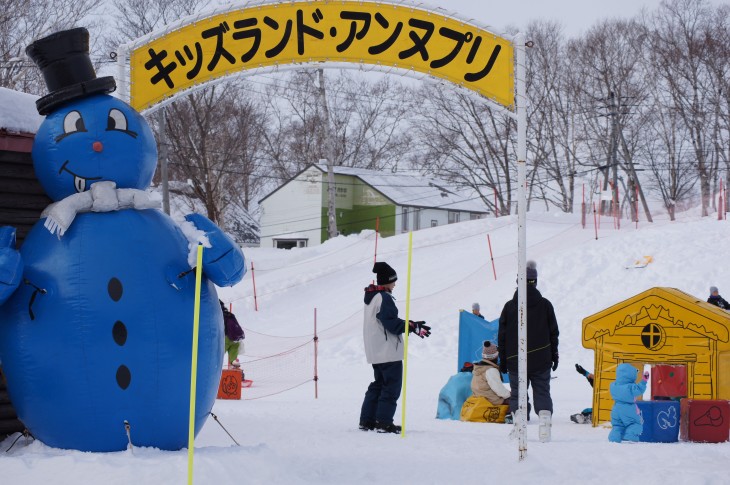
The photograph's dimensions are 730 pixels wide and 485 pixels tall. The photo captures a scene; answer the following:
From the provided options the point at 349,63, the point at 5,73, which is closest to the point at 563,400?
the point at 349,63

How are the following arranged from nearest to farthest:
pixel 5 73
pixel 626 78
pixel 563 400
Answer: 1. pixel 563 400
2. pixel 5 73
3. pixel 626 78

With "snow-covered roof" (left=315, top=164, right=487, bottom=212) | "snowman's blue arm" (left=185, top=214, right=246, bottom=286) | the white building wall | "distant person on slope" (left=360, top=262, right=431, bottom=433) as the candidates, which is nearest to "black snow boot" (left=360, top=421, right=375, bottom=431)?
"distant person on slope" (left=360, top=262, right=431, bottom=433)

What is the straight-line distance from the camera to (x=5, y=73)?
28.2 m

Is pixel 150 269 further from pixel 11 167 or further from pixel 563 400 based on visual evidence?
pixel 563 400

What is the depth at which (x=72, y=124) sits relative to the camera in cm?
641

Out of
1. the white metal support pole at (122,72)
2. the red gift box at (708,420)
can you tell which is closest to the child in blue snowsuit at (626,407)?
the red gift box at (708,420)

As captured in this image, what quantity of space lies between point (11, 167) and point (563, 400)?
25.6 feet

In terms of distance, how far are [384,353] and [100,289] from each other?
318cm

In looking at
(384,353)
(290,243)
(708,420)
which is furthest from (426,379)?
(290,243)

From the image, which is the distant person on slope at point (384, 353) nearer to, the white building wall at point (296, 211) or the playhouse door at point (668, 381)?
the playhouse door at point (668, 381)

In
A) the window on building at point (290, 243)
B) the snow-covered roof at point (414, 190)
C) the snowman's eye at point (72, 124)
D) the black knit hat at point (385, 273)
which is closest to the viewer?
the snowman's eye at point (72, 124)

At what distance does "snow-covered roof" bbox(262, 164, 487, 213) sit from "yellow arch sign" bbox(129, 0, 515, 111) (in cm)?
3838

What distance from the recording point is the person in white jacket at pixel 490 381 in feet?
32.1

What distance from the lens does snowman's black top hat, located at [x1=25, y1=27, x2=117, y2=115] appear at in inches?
258
